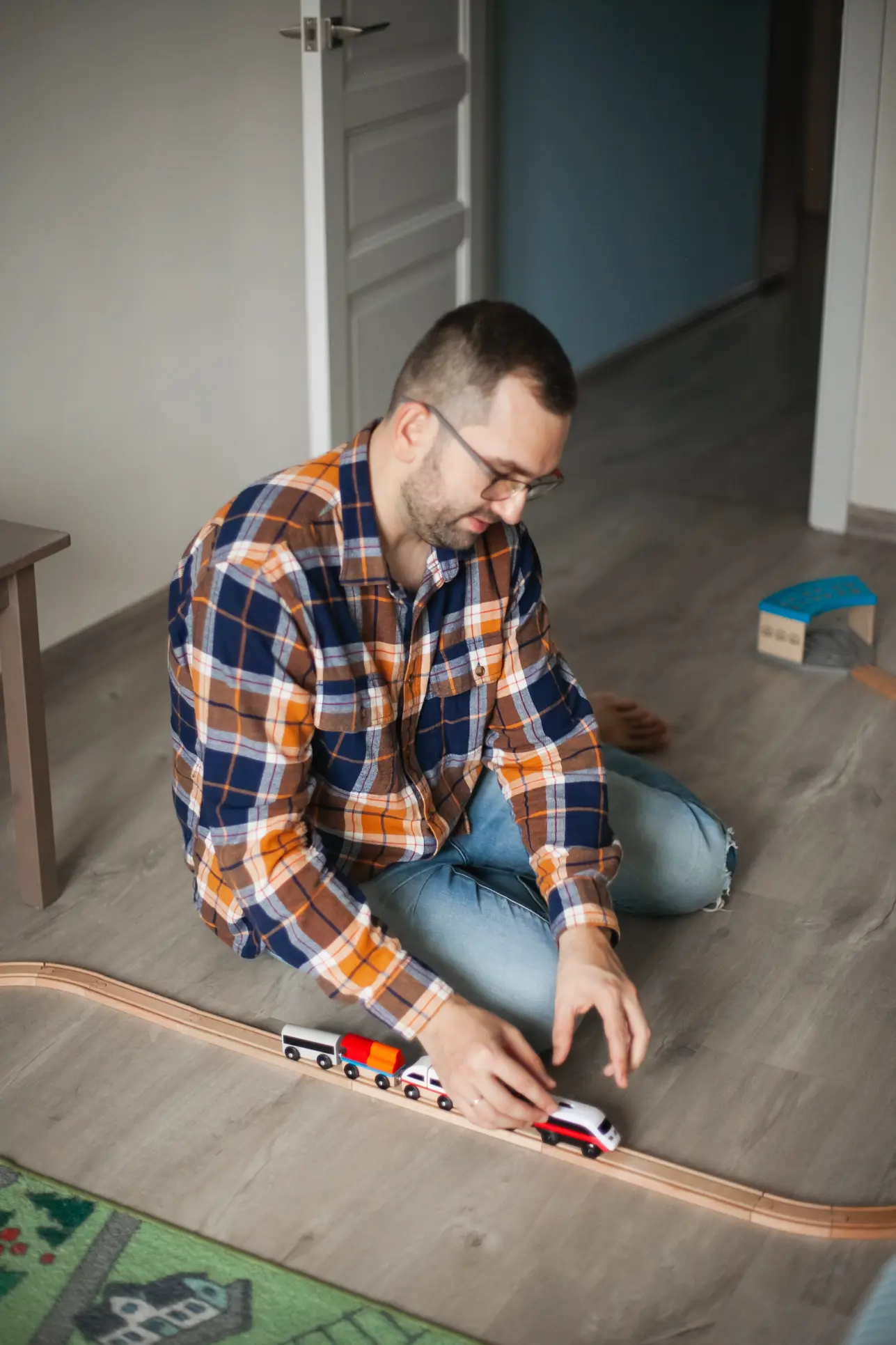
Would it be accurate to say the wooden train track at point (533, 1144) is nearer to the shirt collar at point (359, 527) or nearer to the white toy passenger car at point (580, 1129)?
the white toy passenger car at point (580, 1129)

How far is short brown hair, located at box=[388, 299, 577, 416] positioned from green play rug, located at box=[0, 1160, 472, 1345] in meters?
0.88

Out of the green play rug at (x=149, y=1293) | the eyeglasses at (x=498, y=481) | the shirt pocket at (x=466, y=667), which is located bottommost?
the green play rug at (x=149, y=1293)

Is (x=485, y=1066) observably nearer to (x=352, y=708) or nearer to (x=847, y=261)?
(x=352, y=708)

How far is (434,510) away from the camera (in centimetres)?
150

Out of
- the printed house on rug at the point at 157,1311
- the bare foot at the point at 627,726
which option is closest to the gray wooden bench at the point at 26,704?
the printed house on rug at the point at 157,1311

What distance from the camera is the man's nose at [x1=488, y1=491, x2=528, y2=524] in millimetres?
1469

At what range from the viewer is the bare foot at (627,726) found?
248 cm

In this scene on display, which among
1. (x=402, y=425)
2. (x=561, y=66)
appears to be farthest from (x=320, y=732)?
(x=561, y=66)

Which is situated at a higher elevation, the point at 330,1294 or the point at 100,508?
the point at 100,508

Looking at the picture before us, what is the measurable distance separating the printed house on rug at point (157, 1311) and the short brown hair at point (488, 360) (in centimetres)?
89

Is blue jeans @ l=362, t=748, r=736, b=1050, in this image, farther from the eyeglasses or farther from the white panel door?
the white panel door

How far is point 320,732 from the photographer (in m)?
1.64

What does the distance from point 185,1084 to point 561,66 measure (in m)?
3.34

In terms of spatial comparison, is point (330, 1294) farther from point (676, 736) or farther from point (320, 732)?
point (676, 736)
